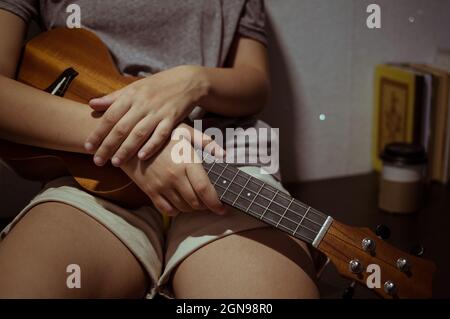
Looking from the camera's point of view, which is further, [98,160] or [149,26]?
[149,26]

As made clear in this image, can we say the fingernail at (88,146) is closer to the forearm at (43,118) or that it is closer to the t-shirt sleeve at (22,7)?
the forearm at (43,118)

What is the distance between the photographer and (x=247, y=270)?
65 cm

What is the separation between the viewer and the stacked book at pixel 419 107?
1.33 meters

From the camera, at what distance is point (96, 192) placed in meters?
0.73

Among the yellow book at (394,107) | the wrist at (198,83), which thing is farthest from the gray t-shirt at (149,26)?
the yellow book at (394,107)

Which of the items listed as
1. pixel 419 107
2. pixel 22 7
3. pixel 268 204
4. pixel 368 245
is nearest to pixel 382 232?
pixel 368 245

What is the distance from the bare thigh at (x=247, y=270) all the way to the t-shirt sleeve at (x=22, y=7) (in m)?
0.51

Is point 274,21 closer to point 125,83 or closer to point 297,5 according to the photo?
point 297,5

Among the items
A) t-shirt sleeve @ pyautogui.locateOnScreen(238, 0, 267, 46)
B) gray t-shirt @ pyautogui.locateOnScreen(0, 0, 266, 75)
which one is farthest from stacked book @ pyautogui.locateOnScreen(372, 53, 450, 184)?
gray t-shirt @ pyautogui.locateOnScreen(0, 0, 266, 75)

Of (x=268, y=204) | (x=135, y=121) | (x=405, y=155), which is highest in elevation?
(x=135, y=121)

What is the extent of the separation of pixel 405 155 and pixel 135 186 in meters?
0.73

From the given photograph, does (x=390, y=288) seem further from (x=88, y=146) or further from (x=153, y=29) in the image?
(x=153, y=29)

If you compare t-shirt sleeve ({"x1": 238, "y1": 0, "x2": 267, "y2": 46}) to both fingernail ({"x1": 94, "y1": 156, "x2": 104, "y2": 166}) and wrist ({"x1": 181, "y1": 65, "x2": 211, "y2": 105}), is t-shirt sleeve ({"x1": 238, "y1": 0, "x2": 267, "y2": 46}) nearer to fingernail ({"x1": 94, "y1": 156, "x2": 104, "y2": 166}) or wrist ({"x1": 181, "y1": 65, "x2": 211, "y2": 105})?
wrist ({"x1": 181, "y1": 65, "x2": 211, "y2": 105})
